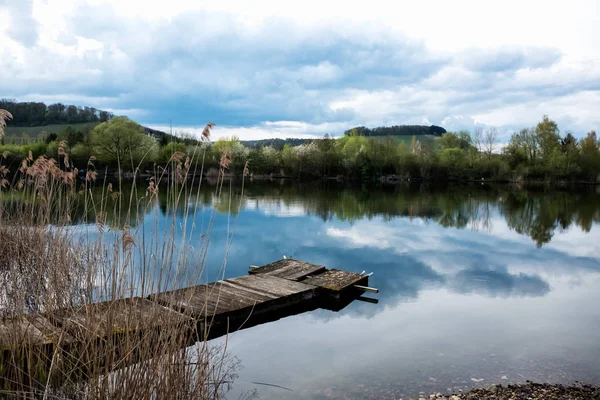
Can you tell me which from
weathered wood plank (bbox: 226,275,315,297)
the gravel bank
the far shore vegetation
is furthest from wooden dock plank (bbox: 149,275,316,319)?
the far shore vegetation

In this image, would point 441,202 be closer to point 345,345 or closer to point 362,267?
point 362,267

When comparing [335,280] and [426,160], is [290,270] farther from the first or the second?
[426,160]

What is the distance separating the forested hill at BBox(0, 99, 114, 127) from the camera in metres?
98.4

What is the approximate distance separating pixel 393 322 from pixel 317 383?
3997 millimetres

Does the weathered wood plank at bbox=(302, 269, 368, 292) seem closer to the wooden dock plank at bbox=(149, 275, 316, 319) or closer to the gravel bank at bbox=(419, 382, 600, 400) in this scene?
the wooden dock plank at bbox=(149, 275, 316, 319)

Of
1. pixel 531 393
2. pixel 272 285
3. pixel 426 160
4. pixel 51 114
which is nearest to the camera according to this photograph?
pixel 531 393

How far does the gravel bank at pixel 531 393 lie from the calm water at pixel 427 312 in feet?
1.66

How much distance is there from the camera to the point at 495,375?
767cm

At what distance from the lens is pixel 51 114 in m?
103

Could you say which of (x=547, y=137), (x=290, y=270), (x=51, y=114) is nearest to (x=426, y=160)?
(x=547, y=137)

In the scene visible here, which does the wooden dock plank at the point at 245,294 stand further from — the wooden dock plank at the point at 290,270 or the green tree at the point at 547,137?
the green tree at the point at 547,137

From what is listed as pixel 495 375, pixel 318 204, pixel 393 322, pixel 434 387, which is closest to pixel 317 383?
pixel 434 387

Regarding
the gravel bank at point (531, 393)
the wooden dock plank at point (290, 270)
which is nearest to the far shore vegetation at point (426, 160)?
the wooden dock plank at point (290, 270)

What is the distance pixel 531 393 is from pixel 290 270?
296 inches
